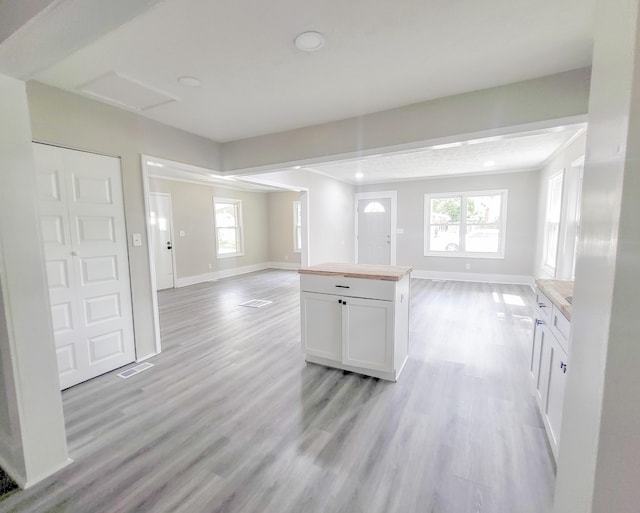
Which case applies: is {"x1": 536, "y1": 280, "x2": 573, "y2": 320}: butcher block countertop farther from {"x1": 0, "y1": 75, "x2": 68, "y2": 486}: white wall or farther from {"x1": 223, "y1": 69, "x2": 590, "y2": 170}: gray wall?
{"x1": 0, "y1": 75, "x2": 68, "y2": 486}: white wall

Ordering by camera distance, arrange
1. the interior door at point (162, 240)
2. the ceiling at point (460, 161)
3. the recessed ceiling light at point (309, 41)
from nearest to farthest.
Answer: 1. the recessed ceiling light at point (309, 41)
2. the ceiling at point (460, 161)
3. the interior door at point (162, 240)

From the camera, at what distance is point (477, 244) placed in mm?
6688

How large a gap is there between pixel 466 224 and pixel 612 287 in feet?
22.6

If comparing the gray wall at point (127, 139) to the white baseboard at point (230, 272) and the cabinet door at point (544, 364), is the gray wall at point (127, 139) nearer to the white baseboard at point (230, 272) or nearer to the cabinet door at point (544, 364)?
the cabinet door at point (544, 364)

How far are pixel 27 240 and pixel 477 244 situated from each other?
7.20m

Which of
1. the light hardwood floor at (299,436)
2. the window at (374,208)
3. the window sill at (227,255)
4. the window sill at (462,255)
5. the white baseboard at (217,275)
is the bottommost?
the light hardwood floor at (299,436)

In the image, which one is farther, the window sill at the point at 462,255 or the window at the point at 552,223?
the window sill at the point at 462,255

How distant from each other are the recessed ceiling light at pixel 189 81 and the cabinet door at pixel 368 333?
211 centimetres

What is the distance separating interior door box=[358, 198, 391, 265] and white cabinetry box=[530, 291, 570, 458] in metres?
5.43

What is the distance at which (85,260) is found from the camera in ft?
8.55

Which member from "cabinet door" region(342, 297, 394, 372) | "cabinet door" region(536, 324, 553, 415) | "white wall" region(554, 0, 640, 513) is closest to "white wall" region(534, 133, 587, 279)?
"cabinet door" region(536, 324, 553, 415)

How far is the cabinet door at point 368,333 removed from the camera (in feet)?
8.10

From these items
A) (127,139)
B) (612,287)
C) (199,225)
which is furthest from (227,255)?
(612,287)

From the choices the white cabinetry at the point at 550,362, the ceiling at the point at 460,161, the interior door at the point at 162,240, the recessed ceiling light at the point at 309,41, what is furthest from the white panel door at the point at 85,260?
the interior door at the point at 162,240
